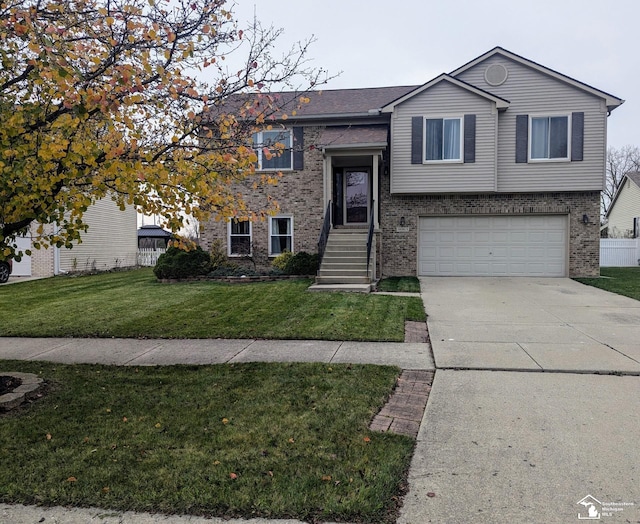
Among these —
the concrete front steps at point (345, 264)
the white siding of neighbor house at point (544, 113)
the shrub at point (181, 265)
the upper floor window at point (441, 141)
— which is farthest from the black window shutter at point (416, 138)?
the shrub at point (181, 265)

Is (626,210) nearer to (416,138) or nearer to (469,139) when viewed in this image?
(469,139)

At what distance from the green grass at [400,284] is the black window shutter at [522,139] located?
531 centimetres

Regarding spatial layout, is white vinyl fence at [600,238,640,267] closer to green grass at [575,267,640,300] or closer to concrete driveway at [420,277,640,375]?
green grass at [575,267,640,300]

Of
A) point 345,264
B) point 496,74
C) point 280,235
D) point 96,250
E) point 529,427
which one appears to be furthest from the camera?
point 96,250

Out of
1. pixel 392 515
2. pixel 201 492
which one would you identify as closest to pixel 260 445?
pixel 201 492

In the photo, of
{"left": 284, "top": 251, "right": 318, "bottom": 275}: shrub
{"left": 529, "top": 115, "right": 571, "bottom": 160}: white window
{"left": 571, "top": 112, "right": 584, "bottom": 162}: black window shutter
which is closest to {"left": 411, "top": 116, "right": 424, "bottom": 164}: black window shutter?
{"left": 529, "top": 115, "right": 571, "bottom": 160}: white window

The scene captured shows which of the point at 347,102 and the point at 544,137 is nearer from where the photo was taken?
the point at 544,137

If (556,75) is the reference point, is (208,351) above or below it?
below

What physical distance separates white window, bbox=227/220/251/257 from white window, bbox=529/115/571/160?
32.9 ft

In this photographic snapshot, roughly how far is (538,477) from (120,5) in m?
5.38

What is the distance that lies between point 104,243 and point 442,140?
16.1 m

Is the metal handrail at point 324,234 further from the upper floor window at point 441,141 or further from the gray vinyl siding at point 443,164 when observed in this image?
the upper floor window at point 441,141

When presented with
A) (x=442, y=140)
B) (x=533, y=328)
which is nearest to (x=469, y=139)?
(x=442, y=140)

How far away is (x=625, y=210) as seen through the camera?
3388 cm
